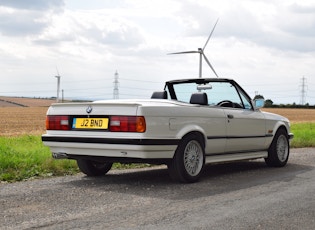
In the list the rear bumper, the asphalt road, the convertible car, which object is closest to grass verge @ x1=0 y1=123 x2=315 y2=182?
the asphalt road

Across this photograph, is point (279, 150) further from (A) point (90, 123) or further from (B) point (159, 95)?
(A) point (90, 123)

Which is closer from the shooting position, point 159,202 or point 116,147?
point 159,202

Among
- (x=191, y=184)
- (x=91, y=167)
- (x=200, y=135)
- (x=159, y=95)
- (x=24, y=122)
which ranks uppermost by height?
(x=159, y=95)

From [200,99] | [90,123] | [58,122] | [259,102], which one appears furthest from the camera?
[259,102]

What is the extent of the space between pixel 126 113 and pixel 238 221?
93.6 inches

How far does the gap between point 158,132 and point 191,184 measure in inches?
36.9

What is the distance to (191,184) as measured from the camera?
6914 mm

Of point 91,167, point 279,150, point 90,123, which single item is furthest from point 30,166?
point 279,150

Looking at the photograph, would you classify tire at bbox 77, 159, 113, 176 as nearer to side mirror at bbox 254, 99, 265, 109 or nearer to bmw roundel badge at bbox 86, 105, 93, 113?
bmw roundel badge at bbox 86, 105, 93, 113

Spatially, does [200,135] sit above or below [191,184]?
above

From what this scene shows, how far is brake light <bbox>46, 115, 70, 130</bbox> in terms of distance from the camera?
23.2 ft

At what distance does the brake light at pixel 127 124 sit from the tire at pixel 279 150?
3580mm

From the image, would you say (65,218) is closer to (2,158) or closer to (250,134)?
(2,158)

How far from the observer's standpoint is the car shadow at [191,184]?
6273 mm
